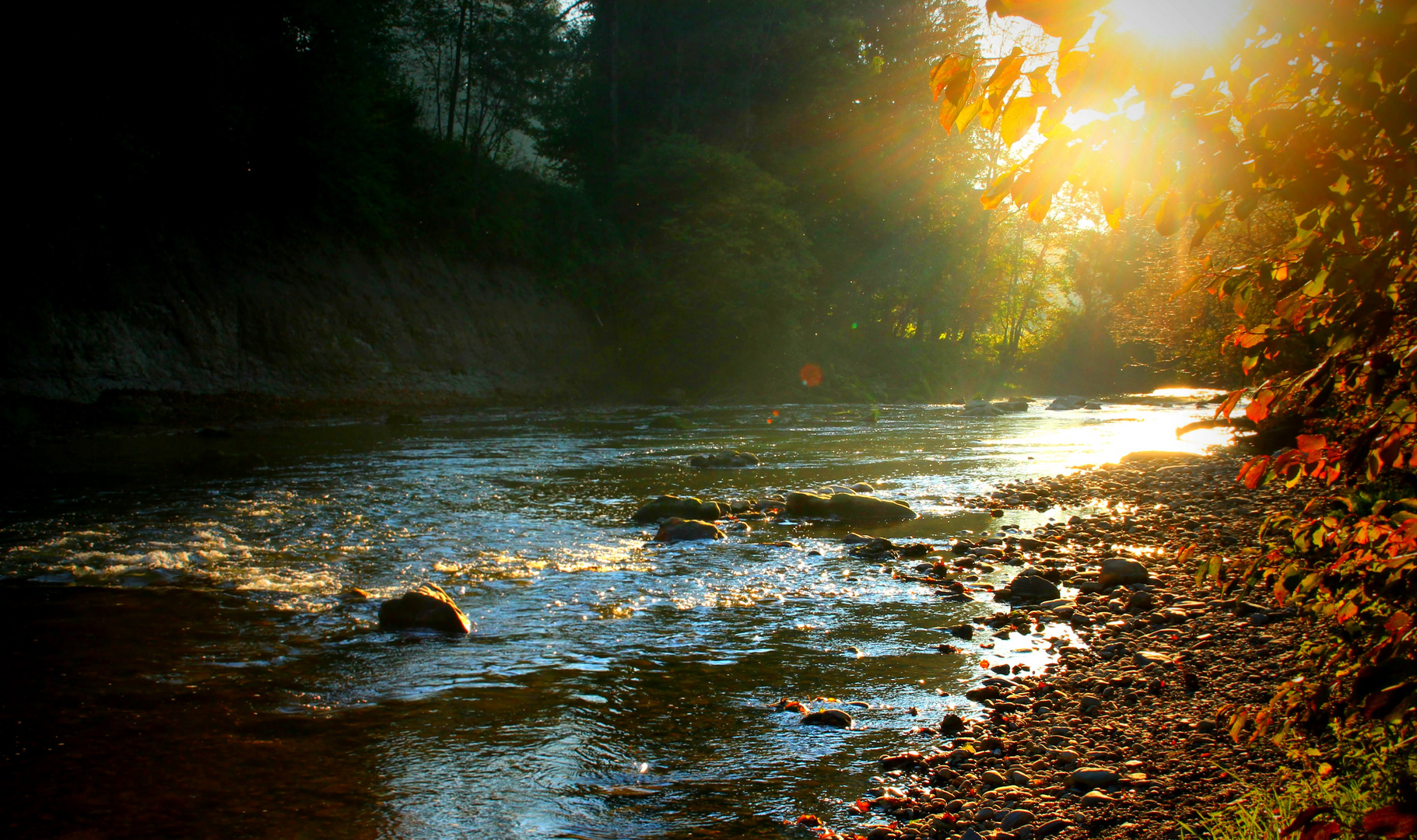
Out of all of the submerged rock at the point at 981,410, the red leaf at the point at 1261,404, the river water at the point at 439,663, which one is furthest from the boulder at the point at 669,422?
the red leaf at the point at 1261,404

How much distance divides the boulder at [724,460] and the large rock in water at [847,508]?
4972 mm

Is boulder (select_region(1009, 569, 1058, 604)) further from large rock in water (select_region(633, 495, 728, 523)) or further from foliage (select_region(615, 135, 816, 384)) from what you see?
foliage (select_region(615, 135, 816, 384))

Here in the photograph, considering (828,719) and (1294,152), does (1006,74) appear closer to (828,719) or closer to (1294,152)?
(1294,152)

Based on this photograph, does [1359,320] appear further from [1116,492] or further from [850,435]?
[850,435]

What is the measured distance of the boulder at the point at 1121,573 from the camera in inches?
302

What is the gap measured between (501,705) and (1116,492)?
11.2 meters

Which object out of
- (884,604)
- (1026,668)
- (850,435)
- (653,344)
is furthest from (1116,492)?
(653,344)

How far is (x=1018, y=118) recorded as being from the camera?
1654 millimetres

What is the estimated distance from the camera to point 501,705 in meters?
5.15

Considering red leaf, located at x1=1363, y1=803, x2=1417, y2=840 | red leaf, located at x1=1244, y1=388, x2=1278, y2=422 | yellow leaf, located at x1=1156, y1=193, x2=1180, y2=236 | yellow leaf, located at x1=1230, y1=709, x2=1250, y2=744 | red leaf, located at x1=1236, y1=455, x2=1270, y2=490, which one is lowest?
yellow leaf, located at x1=1230, y1=709, x2=1250, y2=744

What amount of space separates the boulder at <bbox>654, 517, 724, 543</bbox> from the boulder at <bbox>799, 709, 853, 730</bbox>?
5328mm

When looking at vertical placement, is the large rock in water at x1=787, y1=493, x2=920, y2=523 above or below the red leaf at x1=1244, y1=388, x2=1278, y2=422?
below

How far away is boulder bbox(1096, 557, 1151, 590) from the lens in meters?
7.66

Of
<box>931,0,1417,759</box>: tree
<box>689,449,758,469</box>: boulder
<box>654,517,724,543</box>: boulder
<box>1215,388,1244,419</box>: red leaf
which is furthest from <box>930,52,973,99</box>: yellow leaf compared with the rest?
<box>689,449,758,469</box>: boulder
